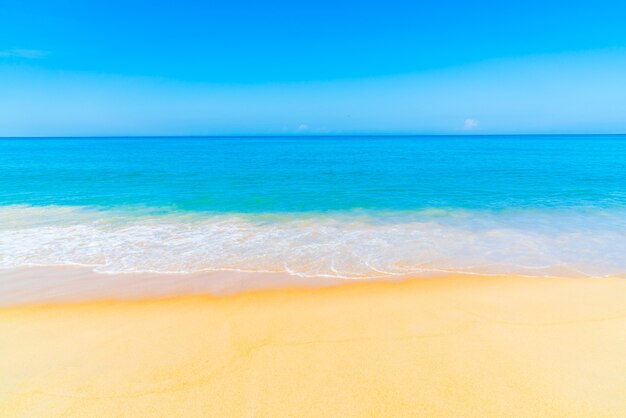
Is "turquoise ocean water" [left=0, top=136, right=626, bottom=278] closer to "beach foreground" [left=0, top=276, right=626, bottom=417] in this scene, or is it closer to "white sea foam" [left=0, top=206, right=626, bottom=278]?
"white sea foam" [left=0, top=206, right=626, bottom=278]

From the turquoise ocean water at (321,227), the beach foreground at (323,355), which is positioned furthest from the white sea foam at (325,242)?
the beach foreground at (323,355)

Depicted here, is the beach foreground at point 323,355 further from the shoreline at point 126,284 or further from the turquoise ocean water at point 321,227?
the turquoise ocean water at point 321,227

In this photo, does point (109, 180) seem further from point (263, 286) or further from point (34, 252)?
point (263, 286)

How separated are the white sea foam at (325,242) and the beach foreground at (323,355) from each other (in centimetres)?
169

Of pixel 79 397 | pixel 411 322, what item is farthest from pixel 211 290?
pixel 411 322

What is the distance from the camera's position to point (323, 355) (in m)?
4.81

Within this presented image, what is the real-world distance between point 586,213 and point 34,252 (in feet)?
65.7

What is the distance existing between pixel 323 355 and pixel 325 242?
5.45 metres

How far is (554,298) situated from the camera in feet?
21.7

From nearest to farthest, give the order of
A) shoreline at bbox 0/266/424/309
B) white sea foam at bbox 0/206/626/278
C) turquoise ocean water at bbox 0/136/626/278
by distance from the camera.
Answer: shoreline at bbox 0/266/424/309 → white sea foam at bbox 0/206/626/278 → turquoise ocean water at bbox 0/136/626/278

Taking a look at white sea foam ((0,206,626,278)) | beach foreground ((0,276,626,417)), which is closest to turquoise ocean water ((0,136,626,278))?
white sea foam ((0,206,626,278))

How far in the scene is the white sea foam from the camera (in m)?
8.39

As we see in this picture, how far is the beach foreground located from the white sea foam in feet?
5.56

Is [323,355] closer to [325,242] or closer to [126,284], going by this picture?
[126,284]
